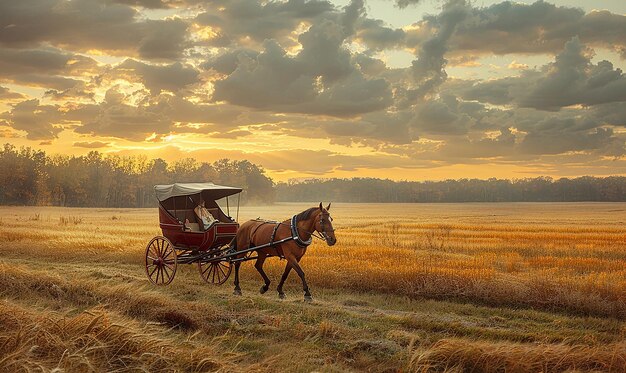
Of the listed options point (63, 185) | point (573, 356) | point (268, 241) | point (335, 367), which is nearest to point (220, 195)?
point (268, 241)

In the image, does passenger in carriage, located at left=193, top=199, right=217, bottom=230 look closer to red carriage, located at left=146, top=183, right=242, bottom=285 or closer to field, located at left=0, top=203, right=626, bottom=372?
red carriage, located at left=146, top=183, right=242, bottom=285

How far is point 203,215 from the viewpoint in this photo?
16.6 meters

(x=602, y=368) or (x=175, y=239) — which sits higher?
(x=175, y=239)

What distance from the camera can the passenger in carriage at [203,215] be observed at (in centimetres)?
1630

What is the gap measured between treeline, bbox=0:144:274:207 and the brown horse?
284ft

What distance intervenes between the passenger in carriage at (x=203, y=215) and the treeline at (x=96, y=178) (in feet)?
278

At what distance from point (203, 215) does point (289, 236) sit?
3.83 m

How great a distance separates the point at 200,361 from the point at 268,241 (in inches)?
301

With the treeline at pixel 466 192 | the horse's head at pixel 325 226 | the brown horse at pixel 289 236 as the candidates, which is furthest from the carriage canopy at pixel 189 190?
the treeline at pixel 466 192

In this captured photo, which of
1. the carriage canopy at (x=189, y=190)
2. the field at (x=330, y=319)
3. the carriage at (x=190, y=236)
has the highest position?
the carriage canopy at (x=189, y=190)

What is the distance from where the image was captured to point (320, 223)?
1337cm

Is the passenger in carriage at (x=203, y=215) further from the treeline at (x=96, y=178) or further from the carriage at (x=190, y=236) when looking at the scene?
the treeline at (x=96, y=178)

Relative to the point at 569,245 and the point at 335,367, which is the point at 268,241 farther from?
the point at 569,245

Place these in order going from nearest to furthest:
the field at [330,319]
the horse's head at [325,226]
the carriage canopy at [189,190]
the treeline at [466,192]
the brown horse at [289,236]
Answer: the field at [330,319] < the horse's head at [325,226] < the brown horse at [289,236] < the carriage canopy at [189,190] < the treeline at [466,192]
